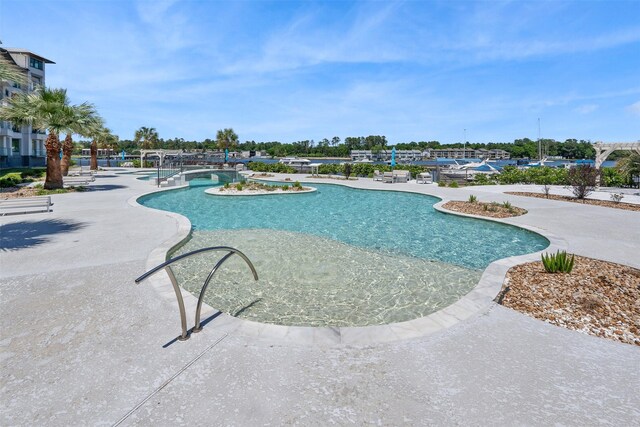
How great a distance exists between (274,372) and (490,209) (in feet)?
43.9

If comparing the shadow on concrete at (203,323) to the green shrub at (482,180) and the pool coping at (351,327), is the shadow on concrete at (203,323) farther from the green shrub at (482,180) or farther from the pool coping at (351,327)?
the green shrub at (482,180)

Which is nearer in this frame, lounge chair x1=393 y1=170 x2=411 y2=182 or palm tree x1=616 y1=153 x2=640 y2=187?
palm tree x1=616 y1=153 x2=640 y2=187

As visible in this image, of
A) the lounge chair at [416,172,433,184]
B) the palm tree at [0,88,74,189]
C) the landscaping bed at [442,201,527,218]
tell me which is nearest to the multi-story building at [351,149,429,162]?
the lounge chair at [416,172,433,184]

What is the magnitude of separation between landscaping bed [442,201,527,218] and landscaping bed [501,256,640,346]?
6.49 meters

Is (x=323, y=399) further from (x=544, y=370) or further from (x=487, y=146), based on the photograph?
(x=487, y=146)

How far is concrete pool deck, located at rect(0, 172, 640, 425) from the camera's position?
310cm

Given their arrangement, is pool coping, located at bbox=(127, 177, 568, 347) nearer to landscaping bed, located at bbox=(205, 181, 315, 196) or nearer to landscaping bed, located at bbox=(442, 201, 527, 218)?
landscaping bed, located at bbox=(442, 201, 527, 218)

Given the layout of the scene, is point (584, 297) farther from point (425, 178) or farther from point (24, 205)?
point (425, 178)

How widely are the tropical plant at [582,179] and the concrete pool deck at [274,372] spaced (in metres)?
16.2

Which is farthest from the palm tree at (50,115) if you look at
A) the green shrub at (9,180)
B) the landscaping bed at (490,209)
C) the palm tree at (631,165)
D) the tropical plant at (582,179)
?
the palm tree at (631,165)

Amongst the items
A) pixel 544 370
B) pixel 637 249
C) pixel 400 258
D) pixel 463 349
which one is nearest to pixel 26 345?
pixel 463 349

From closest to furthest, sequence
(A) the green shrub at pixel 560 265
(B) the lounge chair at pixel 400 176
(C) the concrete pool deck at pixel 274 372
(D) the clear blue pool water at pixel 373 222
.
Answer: (C) the concrete pool deck at pixel 274 372 → (A) the green shrub at pixel 560 265 → (D) the clear blue pool water at pixel 373 222 → (B) the lounge chair at pixel 400 176

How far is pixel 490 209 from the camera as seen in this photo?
47.5 ft

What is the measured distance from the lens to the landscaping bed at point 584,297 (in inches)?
193
